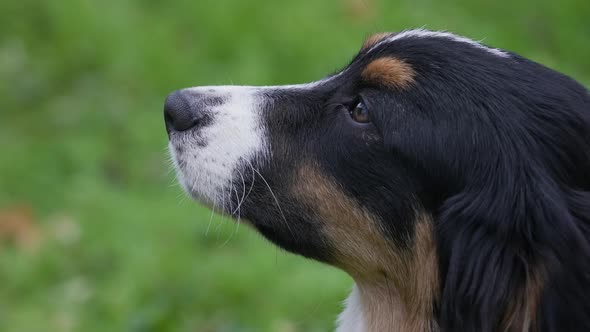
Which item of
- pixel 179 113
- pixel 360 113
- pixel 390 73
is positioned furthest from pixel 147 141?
pixel 390 73

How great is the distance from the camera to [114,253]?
6.76m

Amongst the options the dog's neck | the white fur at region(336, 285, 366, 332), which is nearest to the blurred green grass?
the white fur at region(336, 285, 366, 332)

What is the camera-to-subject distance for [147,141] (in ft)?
25.8

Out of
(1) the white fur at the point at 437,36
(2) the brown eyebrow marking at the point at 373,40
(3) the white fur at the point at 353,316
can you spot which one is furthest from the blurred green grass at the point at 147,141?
(1) the white fur at the point at 437,36

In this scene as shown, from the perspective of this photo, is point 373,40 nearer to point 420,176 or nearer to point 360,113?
point 360,113

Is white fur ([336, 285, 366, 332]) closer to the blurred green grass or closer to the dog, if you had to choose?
the dog

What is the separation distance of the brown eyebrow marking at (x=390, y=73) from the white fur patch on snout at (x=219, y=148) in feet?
1.65

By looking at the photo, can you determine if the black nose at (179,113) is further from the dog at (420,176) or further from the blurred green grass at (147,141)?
the blurred green grass at (147,141)

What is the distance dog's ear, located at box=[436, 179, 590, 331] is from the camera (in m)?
2.94

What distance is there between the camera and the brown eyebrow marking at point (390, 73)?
345 centimetres

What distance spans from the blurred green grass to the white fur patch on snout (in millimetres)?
1993

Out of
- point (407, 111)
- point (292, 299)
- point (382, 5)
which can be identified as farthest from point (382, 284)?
point (382, 5)

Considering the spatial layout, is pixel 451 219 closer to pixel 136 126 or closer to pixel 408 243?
pixel 408 243

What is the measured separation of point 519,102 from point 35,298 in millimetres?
4244
